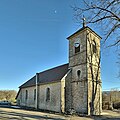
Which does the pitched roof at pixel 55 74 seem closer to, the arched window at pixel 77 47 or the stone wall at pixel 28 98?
the arched window at pixel 77 47

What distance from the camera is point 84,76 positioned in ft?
78.2

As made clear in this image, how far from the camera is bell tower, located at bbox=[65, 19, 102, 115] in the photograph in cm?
2341

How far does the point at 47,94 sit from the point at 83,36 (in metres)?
10.1

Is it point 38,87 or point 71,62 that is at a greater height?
point 71,62

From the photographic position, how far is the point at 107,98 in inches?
1353

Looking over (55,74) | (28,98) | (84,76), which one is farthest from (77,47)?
(28,98)

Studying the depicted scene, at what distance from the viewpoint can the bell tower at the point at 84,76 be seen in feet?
76.8

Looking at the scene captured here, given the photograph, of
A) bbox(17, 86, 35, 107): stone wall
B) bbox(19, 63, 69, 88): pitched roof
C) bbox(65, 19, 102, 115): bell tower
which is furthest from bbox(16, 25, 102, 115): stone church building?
bbox(17, 86, 35, 107): stone wall

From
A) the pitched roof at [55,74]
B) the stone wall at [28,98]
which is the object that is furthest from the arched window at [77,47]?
the stone wall at [28,98]

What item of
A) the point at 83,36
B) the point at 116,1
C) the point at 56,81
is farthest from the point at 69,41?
the point at 116,1

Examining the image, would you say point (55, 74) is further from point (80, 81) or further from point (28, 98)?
point (28, 98)

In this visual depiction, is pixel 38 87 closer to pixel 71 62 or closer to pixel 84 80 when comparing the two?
pixel 71 62

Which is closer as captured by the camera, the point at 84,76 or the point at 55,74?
the point at 84,76

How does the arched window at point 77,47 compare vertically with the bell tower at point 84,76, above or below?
above
